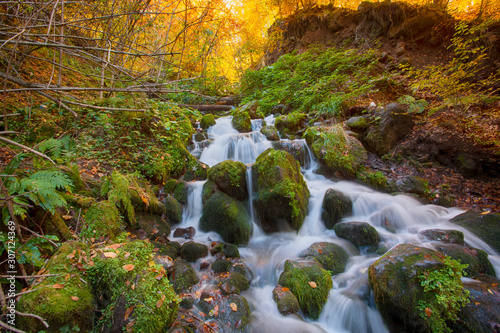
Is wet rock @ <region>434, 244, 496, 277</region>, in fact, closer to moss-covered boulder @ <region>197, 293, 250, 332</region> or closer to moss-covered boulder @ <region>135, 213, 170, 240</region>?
moss-covered boulder @ <region>197, 293, 250, 332</region>

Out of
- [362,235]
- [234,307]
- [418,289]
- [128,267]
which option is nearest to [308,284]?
[234,307]

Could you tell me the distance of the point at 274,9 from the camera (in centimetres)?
1862

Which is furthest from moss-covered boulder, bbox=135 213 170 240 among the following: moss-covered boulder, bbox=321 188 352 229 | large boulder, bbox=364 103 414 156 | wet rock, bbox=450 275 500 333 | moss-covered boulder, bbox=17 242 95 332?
large boulder, bbox=364 103 414 156

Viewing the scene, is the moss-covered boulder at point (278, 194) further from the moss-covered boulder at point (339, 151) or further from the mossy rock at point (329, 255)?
the moss-covered boulder at point (339, 151)

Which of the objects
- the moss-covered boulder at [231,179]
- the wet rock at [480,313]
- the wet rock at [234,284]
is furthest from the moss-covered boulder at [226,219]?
the wet rock at [480,313]

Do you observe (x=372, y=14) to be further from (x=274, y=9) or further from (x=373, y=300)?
(x=373, y=300)

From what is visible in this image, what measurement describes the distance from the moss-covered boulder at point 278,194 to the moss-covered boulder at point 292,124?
420 centimetres

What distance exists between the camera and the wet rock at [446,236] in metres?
4.52

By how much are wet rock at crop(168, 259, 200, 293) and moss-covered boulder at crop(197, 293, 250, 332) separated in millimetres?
387

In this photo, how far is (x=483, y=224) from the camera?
4.96 metres

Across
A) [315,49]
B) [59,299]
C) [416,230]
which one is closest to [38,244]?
[59,299]

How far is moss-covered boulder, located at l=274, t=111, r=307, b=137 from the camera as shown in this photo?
10242 millimetres

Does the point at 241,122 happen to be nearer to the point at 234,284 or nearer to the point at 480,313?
the point at 234,284

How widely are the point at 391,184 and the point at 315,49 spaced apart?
11.1 meters
